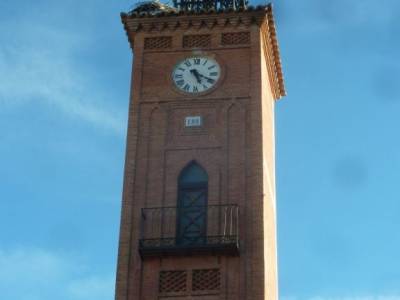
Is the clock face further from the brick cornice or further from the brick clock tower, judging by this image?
the brick cornice

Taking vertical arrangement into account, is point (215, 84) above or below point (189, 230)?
above

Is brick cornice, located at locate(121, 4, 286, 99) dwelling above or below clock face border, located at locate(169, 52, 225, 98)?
above

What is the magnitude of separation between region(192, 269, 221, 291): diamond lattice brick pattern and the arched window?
745 millimetres

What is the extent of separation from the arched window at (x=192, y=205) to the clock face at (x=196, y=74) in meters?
2.39

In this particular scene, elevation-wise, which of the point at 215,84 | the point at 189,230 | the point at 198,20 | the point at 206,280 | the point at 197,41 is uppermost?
the point at 198,20

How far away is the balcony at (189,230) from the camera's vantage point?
22734 millimetres

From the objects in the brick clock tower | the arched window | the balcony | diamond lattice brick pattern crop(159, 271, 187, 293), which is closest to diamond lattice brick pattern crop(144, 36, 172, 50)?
the brick clock tower

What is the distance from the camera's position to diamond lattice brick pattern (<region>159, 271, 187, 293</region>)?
74.2ft

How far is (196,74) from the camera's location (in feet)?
85.4

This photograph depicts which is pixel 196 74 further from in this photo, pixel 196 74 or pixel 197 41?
pixel 197 41

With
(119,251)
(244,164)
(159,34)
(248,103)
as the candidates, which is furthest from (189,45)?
(119,251)

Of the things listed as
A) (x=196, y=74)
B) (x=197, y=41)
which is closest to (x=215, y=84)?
(x=196, y=74)

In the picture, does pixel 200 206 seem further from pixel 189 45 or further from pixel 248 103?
pixel 189 45

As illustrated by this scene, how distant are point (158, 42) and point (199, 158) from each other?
4107 millimetres
